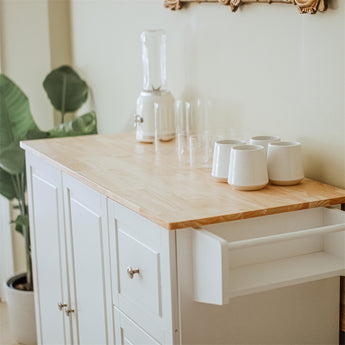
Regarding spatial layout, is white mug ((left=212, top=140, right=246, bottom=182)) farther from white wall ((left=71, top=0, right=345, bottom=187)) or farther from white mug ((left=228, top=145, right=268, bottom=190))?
white wall ((left=71, top=0, right=345, bottom=187))

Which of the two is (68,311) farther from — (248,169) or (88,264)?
(248,169)

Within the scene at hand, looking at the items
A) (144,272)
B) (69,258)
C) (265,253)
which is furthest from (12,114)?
(265,253)

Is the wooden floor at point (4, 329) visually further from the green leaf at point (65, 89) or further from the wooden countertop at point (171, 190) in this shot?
the wooden countertop at point (171, 190)

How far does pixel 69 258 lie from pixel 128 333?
49 centimetres

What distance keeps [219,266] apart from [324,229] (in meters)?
0.27

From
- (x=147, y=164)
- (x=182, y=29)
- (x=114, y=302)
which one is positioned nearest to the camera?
(x=114, y=302)

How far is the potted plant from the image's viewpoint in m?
2.88

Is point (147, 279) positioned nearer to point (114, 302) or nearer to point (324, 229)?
point (114, 302)

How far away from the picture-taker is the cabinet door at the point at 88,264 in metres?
1.72

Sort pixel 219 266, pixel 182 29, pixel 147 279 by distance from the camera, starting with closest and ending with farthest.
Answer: pixel 219 266 → pixel 147 279 → pixel 182 29

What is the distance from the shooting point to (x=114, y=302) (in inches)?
66.4

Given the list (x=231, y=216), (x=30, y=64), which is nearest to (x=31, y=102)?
(x=30, y=64)

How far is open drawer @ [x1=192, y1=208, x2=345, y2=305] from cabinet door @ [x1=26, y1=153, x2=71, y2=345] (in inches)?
32.2

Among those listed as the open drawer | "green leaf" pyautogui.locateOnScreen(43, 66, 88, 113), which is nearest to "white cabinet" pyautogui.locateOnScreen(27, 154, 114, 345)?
the open drawer
